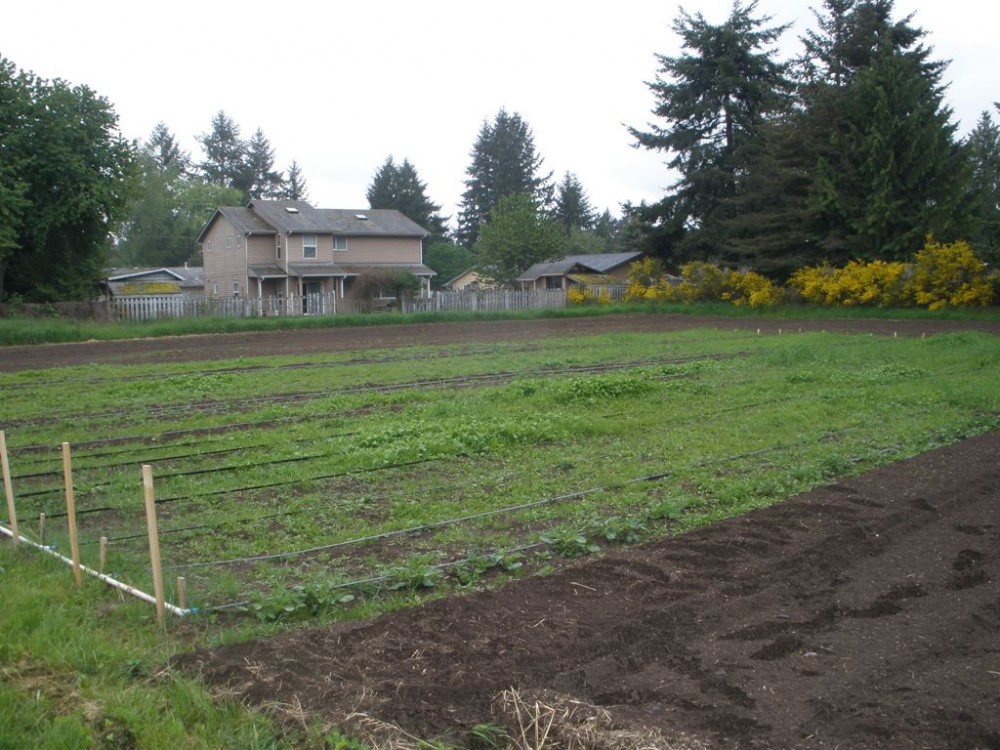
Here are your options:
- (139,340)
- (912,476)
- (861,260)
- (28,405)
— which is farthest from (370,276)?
(912,476)

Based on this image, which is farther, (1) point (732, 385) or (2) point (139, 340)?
(2) point (139, 340)

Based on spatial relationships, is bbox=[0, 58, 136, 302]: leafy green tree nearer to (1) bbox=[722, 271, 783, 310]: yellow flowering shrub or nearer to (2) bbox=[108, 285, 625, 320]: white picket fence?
(2) bbox=[108, 285, 625, 320]: white picket fence

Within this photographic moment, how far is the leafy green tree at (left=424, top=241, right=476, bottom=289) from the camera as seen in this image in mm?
82312

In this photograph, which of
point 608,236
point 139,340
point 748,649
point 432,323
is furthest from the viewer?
point 608,236

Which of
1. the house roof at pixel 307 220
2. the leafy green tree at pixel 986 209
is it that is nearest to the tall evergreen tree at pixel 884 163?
the leafy green tree at pixel 986 209

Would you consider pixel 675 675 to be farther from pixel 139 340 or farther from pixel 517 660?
pixel 139 340

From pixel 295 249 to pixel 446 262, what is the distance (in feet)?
97.8

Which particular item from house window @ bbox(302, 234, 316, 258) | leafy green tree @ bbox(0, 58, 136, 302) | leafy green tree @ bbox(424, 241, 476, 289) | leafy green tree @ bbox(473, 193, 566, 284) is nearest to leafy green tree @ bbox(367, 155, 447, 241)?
leafy green tree @ bbox(424, 241, 476, 289)

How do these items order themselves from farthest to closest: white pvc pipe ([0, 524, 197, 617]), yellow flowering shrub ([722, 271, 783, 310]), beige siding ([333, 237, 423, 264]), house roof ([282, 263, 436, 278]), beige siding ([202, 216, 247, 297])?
1. beige siding ([333, 237, 423, 264])
2. beige siding ([202, 216, 247, 297])
3. house roof ([282, 263, 436, 278])
4. yellow flowering shrub ([722, 271, 783, 310])
5. white pvc pipe ([0, 524, 197, 617])

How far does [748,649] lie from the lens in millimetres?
5348

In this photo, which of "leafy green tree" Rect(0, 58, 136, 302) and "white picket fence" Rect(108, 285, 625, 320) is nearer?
"leafy green tree" Rect(0, 58, 136, 302)

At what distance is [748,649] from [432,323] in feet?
119

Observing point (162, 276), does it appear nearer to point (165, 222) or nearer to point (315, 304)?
point (165, 222)

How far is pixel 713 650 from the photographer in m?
5.34
